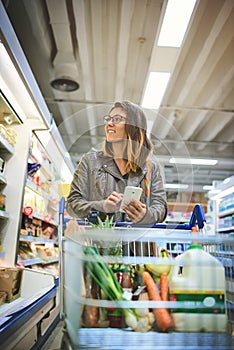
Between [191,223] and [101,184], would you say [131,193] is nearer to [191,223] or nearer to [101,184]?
[101,184]

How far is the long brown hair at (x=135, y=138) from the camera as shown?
1599mm

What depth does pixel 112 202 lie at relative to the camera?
4.74ft

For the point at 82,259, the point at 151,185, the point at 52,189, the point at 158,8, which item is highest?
the point at 158,8

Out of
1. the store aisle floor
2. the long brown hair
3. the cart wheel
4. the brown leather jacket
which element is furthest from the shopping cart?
the long brown hair

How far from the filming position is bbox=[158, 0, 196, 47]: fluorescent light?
389 centimetres

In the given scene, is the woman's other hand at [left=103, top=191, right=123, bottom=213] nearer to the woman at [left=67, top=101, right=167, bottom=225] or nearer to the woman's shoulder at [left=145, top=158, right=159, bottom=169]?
the woman at [left=67, top=101, right=167, bottom=225]

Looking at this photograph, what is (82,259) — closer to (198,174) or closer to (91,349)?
(91,349)

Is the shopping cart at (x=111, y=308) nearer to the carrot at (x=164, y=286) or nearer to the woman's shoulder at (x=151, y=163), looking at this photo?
the carrot at (x=164, y=286)

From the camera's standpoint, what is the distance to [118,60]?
5898 millimetres

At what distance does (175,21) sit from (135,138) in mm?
3090

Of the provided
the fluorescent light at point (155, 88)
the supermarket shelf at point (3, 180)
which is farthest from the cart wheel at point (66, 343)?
the fluorescent light at point (155, 88)

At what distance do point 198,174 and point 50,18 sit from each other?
9.94m

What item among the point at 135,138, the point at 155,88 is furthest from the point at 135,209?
the point at 155,88

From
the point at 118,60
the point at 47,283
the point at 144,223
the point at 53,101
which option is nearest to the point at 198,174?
the point at 53,101
